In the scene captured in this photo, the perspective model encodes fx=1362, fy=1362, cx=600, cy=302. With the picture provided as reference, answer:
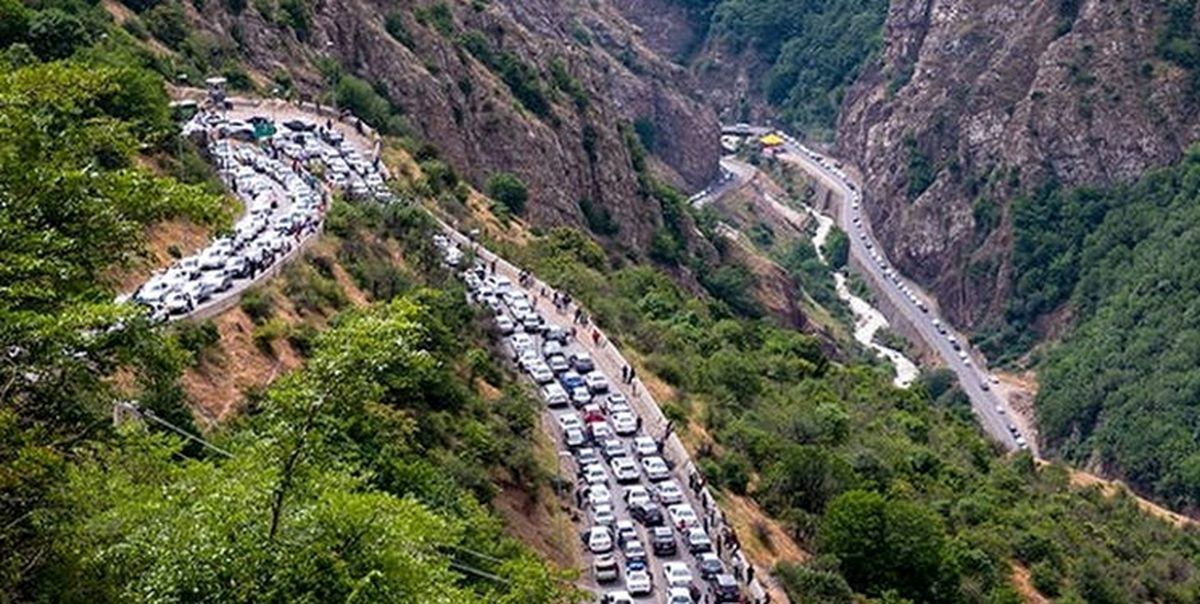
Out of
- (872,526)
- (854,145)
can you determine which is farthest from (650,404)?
(854,145)

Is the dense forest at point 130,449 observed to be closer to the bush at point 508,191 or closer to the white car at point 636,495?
the white car at point 636,495

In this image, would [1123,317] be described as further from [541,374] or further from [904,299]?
[541,374]

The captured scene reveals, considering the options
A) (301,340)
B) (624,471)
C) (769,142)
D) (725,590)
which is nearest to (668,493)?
(624,471)

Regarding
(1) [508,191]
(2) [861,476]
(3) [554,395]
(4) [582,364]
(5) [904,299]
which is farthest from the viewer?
(5) [904,299]

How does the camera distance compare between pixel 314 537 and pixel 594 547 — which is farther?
pixel 594 547

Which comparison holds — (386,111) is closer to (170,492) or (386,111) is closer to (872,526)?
(872,526)

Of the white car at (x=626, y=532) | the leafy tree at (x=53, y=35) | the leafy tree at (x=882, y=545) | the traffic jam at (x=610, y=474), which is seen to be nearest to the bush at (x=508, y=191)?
the traffic jam at (x=610, y=474)
